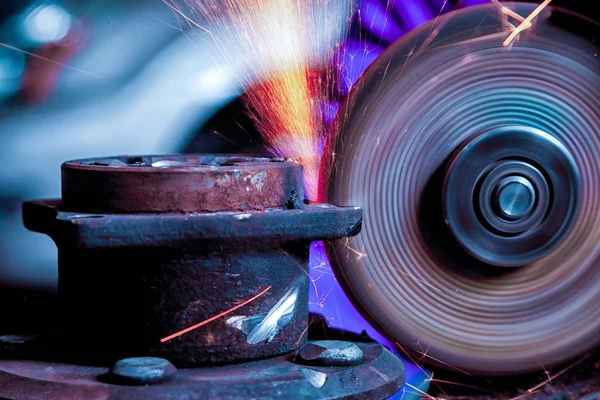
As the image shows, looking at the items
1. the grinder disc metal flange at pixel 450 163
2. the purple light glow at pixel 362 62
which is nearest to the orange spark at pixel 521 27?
the grinder disc metal flange at pixel 450 163

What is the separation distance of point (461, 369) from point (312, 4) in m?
1.14

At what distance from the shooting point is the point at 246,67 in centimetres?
230

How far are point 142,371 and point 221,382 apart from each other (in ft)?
0.47

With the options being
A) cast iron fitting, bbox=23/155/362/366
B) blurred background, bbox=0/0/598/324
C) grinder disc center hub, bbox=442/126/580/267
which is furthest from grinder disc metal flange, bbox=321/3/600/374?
cast iron fitting, bbox=23/155/362/366

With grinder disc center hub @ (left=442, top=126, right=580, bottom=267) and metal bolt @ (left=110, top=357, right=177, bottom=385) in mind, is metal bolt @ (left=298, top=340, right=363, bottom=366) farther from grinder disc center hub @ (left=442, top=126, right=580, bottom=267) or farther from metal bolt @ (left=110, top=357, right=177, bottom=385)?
grinder disc center hub @ (left=442, top=126, right=580, bottom=267)

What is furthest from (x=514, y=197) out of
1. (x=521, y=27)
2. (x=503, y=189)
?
(x=521, y=27)

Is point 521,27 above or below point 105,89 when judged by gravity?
above

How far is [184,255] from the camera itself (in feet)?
4.80

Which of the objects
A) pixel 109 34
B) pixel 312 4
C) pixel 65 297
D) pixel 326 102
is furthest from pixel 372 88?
pixel 65 297

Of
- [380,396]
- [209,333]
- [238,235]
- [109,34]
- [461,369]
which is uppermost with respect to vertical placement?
[109,34]

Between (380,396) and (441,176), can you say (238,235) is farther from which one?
(441,176)

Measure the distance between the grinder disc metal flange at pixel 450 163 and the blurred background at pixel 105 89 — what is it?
138mm

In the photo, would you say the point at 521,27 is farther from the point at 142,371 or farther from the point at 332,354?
the point at 142,371

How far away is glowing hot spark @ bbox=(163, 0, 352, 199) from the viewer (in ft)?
7.48
